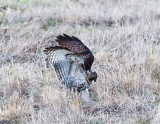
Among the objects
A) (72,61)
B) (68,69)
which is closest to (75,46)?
(72,61)

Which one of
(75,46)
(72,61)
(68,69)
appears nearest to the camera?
(75,46)

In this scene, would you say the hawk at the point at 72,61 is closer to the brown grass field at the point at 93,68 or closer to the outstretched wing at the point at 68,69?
the outstretched wing at the point at 68,69

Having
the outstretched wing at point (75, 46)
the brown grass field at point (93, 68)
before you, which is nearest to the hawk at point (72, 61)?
the outstretched wing at point (75, 46)

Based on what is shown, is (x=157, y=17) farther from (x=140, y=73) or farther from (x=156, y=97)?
(x=156, y=97)

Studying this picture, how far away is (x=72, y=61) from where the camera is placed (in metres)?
4.74

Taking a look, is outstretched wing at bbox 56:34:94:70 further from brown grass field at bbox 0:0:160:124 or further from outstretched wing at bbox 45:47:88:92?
brown grass field at bbox 0:0:160:124

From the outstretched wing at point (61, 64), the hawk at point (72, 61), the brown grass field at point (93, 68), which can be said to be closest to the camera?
the brown grass field at point (93, 68)

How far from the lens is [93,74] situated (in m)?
4.84

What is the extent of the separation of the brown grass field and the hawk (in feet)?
0.66

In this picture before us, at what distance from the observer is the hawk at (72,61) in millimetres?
4457

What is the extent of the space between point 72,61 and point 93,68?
5.04ft

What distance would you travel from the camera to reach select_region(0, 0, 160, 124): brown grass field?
4355mm

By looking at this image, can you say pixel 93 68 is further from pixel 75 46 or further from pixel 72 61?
pixel 75 46

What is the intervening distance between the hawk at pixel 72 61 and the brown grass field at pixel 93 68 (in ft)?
0.66
